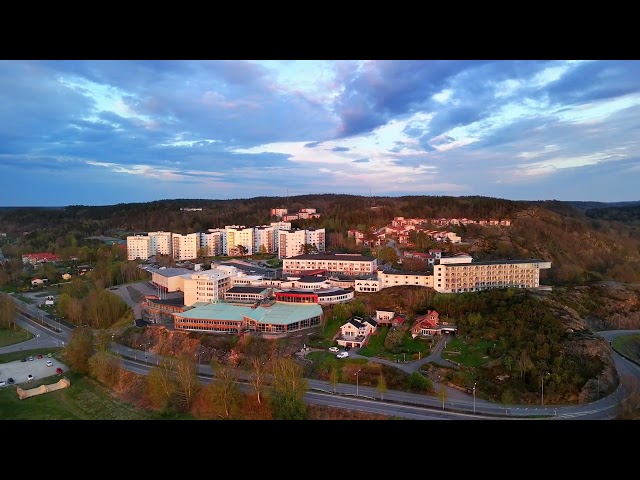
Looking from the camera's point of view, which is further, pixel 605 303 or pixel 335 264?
pixel 335 264

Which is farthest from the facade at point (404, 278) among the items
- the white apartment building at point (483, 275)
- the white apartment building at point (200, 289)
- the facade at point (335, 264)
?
the white apartment building at point (200, 289)

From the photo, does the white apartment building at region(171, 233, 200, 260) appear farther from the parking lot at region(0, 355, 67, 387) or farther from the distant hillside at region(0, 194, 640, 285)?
the parking lot at region(0, 355, 67, 387)

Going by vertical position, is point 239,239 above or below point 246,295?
above

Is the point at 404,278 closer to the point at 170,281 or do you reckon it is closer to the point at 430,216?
the point at 170,281

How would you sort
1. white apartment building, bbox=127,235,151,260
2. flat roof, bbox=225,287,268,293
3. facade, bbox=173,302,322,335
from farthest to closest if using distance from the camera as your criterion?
white apartment building, bbox=127,235,151,260, flat roof, bbox=225,287,268,293, facade, bbox=173,302,322,335

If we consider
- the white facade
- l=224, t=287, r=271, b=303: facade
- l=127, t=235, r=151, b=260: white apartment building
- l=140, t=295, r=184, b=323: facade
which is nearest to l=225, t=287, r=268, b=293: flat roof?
l=224, t=287, r=271, b=303: facade

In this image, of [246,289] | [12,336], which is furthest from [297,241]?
[12,336]
